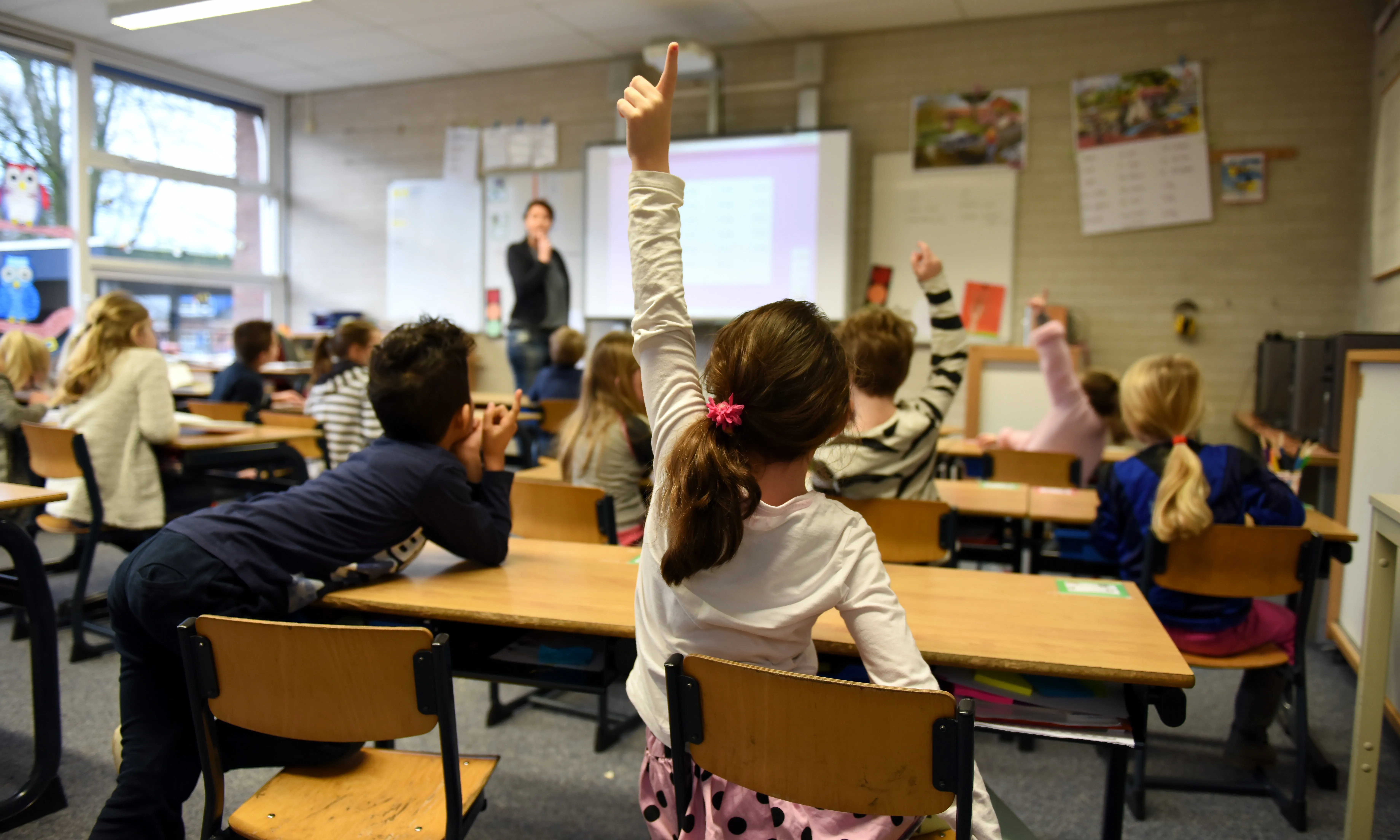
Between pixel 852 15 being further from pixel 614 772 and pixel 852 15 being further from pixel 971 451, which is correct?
pixel 614 772

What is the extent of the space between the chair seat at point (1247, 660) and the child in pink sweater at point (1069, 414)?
3.63 feet

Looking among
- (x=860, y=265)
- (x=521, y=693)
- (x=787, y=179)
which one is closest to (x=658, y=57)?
(x=787, y=179)

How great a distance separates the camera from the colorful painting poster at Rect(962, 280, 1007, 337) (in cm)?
535

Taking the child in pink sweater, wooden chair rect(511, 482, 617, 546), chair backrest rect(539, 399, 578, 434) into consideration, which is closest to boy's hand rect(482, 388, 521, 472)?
wooden chair rect(511, 482, 617, 546)

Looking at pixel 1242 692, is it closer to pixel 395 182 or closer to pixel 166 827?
pixel 166 827

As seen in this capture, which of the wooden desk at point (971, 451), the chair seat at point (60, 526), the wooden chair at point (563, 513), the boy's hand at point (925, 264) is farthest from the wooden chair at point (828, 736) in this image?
the chair seat at point (60, 526)

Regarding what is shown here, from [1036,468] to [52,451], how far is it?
3195mm

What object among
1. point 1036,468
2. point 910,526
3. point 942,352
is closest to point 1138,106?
point 1036,468

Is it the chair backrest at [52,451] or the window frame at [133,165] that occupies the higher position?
the window frame at [133,165]

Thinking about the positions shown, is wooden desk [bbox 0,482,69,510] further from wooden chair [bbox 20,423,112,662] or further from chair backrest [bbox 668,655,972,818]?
chair backrest [bbox 668,655,972,818]

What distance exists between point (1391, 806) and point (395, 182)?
23.2 ft

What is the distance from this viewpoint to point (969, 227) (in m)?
5.37

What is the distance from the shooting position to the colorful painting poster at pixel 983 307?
17.6ft

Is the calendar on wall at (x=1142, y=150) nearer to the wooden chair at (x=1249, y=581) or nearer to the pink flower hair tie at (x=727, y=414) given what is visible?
the wooden chair at (x=1249, y=581)
